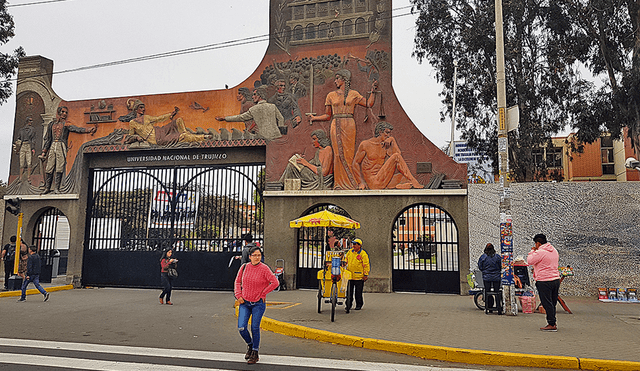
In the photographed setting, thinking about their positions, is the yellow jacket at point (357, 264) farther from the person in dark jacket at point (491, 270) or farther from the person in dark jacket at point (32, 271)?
the person in dark jacket at point (32, 271)

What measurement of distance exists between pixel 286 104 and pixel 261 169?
2640 millimetres

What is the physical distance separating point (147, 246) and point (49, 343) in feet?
36.4

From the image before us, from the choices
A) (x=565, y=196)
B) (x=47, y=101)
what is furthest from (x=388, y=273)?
(x=47, y=101)

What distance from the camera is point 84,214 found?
773 inches

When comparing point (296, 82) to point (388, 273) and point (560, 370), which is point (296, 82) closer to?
point (388, 273)

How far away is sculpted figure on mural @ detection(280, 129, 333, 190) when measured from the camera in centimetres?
1711

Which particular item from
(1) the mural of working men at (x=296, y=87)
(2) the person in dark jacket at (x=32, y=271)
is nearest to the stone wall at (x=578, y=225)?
(1) the mural of working men at (x=296, y=87)

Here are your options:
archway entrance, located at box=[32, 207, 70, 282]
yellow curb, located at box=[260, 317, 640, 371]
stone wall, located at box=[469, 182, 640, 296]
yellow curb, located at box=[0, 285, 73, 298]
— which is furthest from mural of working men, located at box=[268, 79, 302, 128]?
yellow curb, located at box=[260, 317, 640, 371]

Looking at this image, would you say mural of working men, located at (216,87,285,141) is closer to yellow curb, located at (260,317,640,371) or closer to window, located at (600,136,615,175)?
yellow curb, located at (260,317,640,371)

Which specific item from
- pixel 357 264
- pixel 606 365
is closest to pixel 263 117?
pixel 357 264

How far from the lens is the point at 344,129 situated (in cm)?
1702

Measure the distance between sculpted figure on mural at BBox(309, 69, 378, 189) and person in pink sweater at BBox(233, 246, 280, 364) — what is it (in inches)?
394

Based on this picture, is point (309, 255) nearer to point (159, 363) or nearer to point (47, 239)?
point (47, 239)

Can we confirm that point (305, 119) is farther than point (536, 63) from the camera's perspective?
No
